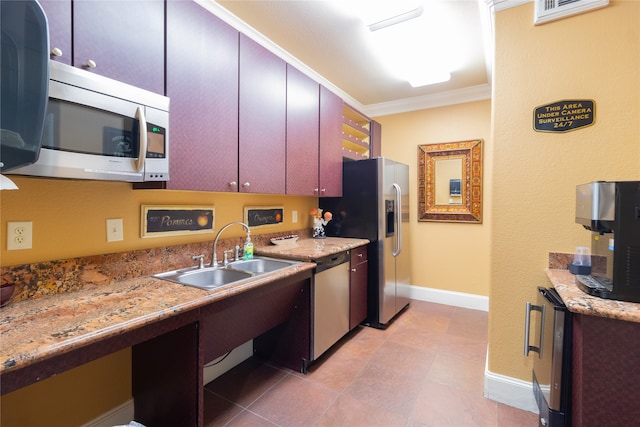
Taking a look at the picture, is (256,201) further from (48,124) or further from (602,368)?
(602,368)

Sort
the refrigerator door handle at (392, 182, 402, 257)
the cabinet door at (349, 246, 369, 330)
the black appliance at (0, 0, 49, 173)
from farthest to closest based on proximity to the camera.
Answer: the refrigerator door handle at (392, 182, 402, 257), the cabinet door at (349, 246, 369, 330), the black appliance at (0, 0, 49, 173)

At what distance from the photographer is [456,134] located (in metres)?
3.54

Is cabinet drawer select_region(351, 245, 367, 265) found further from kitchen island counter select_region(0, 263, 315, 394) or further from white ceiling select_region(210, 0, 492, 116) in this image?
white ceiling select_region(210, 0, 492, 116)

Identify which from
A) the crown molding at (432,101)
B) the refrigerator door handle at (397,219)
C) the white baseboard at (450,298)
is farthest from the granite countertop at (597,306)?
the crown molding at (432,101)

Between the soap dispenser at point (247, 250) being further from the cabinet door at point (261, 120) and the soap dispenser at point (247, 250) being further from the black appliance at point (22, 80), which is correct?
the black appliance at point (22, 80)

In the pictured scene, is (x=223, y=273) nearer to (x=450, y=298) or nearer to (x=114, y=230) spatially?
(x=114, y=230)

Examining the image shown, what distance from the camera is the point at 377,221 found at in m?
2.85

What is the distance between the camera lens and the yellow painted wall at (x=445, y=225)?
3422mm

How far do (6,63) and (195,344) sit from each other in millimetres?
1170

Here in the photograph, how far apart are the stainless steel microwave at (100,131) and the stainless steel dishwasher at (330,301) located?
1282 millimetres

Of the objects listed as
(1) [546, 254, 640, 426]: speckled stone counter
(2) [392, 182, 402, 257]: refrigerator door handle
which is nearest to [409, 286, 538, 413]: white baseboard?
(1) [546, 254, 640, 426]: speckled stone counter

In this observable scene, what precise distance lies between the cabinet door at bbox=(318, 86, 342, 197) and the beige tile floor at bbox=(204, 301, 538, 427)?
1449 mm

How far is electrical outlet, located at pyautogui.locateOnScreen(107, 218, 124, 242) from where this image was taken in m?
1.52

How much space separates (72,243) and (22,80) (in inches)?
32.8
